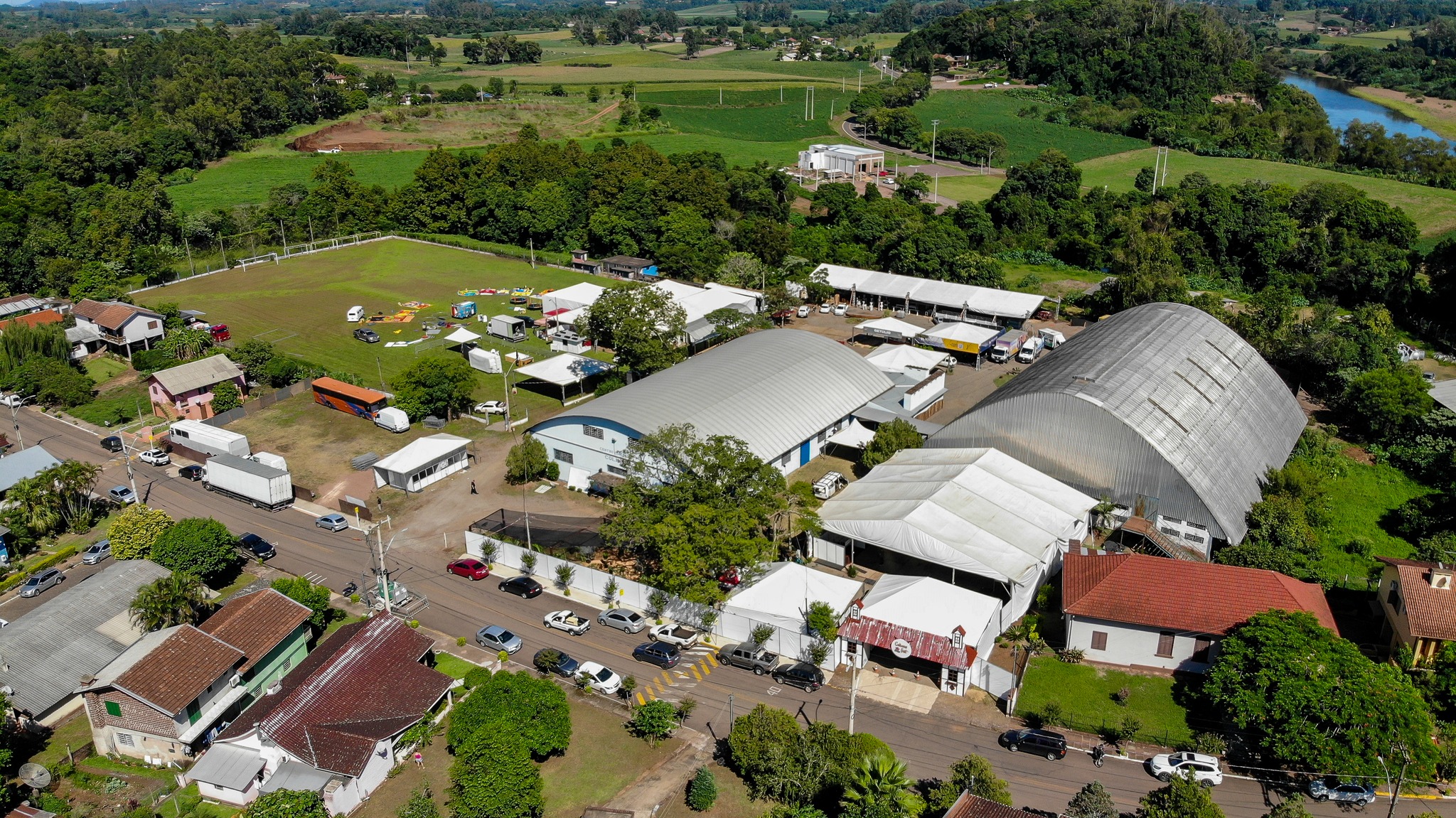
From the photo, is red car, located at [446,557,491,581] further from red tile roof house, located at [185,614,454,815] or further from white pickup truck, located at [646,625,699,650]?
white pickup truck, located at [646,625,699,650]

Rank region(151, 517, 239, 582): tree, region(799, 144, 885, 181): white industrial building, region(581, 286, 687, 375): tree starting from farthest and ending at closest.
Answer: region(799, 144, 885, 181): white industrial building → region(581, 286, 687, 375): tree → region(151, 517, 239, 582): tree

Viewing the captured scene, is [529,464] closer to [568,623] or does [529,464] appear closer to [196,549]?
[568,623]

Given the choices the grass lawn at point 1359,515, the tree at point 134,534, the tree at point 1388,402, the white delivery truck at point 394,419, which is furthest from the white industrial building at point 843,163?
the tree at point 134,534

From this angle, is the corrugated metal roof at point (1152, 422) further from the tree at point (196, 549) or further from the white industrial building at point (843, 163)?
the white industrial building at point (843, 163)

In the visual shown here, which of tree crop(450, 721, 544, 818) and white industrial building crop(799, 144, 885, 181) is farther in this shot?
white industrial building crop(799, 144, 885, 181)

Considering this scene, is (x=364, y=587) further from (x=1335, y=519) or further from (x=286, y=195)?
(x=286, y=195)

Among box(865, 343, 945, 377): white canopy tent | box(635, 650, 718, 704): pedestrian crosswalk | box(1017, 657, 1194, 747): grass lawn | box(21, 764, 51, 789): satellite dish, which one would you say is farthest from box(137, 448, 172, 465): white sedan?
box(1017, 657, 1194, 747): grass lawn
